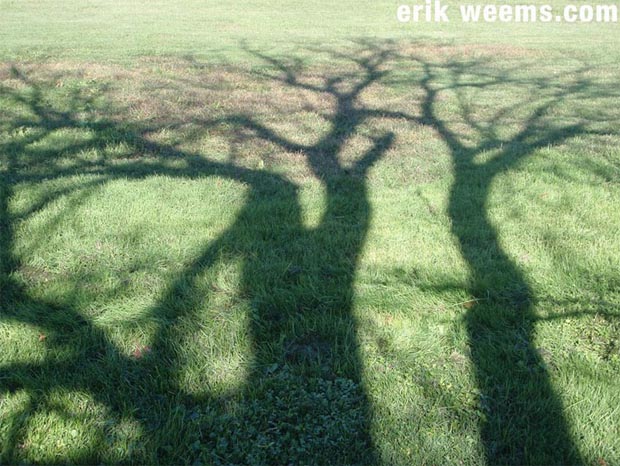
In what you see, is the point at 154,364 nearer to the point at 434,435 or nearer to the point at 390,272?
the point at 434,435

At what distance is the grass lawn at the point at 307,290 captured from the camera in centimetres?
325

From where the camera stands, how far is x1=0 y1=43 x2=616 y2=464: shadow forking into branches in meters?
3.20

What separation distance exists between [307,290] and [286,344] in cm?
72

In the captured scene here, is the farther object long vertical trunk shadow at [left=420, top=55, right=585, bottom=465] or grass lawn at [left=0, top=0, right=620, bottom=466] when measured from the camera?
grass lawn at [left=0, top=0, right=620, bottom=466]

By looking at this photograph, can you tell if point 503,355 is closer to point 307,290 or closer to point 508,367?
point 508,367

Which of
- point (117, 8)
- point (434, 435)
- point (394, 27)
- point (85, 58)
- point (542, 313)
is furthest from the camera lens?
point (117, 8)

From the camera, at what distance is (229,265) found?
196 inches

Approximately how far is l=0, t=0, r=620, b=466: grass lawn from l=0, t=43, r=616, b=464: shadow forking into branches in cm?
2

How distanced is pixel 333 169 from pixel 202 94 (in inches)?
255

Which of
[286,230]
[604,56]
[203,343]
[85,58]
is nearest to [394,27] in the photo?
[604,56]

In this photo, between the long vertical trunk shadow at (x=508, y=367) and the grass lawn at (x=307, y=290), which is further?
the grass lawn at (x=307, y=290)

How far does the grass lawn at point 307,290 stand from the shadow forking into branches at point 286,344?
2 cm

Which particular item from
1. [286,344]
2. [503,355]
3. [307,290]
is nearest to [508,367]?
[503,355]

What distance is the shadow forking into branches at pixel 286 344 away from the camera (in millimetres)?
3201
